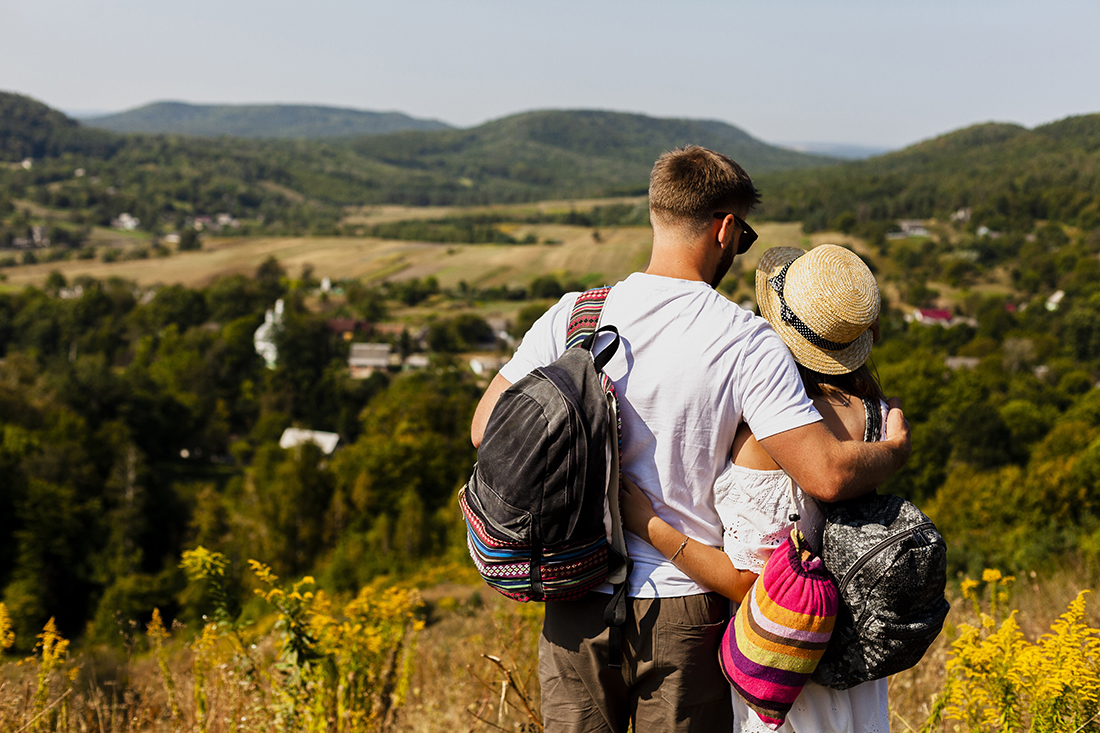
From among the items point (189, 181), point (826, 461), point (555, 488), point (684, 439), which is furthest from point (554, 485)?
point (189, 181)

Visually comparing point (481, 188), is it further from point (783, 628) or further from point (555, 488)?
point (783, 628)

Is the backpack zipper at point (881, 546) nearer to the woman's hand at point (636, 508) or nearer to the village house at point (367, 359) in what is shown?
the woman's hand at point (636, 508)

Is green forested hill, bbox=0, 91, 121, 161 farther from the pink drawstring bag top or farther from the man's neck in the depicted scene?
the pink drawstring bag top

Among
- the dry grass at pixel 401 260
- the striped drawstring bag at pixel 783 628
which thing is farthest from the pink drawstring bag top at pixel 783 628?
the dry grass at pixel 401 260

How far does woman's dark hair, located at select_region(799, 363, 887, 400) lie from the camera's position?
1.77m

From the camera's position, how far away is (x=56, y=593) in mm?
24359

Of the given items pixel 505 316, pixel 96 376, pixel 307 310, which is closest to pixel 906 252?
pixel 505 316

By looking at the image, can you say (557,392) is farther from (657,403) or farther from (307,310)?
(307,310)

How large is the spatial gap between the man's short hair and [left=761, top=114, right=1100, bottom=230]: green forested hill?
274 ft

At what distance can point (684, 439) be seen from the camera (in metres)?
1.65

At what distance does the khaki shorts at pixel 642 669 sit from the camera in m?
1.70

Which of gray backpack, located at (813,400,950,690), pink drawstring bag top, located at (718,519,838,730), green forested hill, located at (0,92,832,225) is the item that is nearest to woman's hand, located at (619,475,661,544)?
pink drawstring bag top, located at (718,519,838,730)

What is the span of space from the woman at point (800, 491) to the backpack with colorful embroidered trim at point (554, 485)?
12 cm

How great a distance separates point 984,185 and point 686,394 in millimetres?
106311
